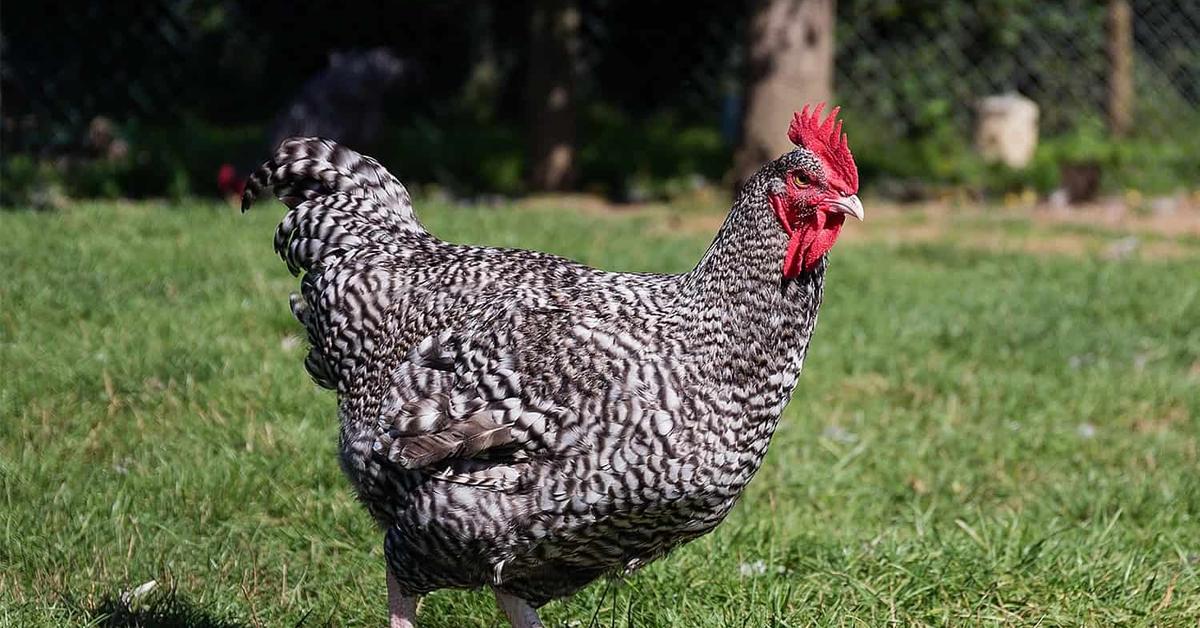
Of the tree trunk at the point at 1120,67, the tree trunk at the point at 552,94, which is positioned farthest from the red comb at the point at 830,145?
the tree trunk at the point at 1120,67

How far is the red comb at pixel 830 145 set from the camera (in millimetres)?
2881

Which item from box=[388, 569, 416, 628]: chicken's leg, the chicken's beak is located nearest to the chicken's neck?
the chicken's beak

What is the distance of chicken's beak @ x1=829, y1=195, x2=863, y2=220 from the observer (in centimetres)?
283

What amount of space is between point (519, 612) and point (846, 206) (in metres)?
1.22

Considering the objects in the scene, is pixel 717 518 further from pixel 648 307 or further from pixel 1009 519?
pixel 1009 519

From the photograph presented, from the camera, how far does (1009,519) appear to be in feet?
13.5

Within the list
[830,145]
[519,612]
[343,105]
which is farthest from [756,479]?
[343,105]

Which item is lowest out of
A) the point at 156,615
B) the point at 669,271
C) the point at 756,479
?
the point at 756,479

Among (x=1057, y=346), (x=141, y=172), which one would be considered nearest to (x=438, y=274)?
(x=1057, y=346)

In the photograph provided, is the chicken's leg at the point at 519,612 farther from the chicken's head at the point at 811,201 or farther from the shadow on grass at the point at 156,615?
the chicken's head at the point at 811,201

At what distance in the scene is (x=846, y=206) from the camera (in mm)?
2836

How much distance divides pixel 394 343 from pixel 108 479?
1.35m

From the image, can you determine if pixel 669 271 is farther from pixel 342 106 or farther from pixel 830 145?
pixel 830 145

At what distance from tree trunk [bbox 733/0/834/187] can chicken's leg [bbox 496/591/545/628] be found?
5.99m
